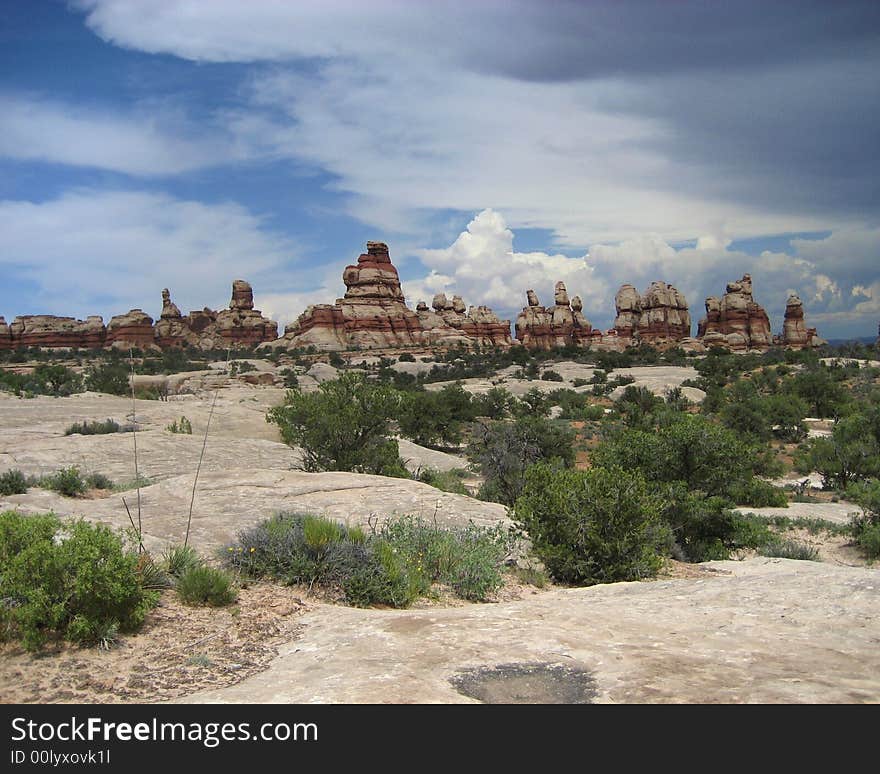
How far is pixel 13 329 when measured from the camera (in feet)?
319

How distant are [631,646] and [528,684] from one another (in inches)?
45.6

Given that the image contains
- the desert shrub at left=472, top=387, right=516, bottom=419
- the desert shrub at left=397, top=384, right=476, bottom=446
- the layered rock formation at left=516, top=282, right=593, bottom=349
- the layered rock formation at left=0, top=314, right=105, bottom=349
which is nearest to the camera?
the desert shrub at left=397, top=384, right=476, bottom=446

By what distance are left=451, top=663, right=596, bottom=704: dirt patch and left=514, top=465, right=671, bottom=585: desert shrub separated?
15.4ft

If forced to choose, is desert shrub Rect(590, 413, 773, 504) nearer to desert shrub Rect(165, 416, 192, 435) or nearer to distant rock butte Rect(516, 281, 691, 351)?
desert shrub Rect(165, 416, 192, 435)

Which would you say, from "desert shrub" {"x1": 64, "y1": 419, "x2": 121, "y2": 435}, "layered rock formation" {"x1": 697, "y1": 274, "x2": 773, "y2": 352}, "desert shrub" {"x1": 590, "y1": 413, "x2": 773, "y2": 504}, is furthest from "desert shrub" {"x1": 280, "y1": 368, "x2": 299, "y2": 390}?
"layered rock formation" {"x1": 697, "y1": 274, "x2": 773, "y2": 352}

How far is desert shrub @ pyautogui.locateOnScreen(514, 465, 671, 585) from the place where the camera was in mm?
9195

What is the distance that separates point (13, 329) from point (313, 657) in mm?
109926

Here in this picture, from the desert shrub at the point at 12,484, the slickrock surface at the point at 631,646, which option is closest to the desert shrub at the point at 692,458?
the slickrock surface at the point at 631,646

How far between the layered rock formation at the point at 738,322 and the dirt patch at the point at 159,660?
88258mm

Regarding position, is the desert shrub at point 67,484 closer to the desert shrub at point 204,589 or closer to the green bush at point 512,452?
the desert shrub at point 204,589

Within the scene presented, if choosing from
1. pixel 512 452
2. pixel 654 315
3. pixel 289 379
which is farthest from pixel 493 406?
pixel 654 315

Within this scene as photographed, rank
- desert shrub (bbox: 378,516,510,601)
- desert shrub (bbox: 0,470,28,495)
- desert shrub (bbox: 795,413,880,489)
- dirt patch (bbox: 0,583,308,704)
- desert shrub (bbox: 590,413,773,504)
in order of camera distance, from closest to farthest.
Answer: dirt patch (bbox: 0,583,308,704)
desert shrub (bbox: 378,516,510,601)
desert shrub (bbox: 0,470,28,495)
desert shrub (bbox: 590,413,773,504)
desert shrub (bbox: 795,413,880,489)

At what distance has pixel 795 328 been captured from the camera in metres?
90.5

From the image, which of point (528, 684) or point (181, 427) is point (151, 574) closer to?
point (528, 684)
